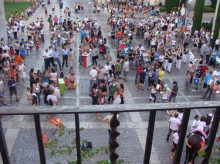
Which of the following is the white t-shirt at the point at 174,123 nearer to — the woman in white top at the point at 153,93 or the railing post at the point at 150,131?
the woman in white top at the point at 153,93

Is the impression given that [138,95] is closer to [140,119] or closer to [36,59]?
[140,119]

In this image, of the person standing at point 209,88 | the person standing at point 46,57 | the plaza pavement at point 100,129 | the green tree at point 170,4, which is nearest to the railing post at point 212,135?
the plaza pavement at point 100,129

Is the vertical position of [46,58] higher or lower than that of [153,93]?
higher

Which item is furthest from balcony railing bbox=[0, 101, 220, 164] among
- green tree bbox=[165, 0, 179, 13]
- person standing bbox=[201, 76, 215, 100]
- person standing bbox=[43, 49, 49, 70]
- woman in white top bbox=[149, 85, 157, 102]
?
green tree bbox=[165, 0, 179, 13]

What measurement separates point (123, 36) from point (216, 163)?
23695mm

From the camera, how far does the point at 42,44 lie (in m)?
25.2

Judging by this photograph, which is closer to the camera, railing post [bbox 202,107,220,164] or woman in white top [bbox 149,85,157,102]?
railing post [bbox 202,107,220,164]

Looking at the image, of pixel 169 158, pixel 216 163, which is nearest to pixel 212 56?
pixel 169 158

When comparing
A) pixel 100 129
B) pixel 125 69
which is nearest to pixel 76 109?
pixel 100 129

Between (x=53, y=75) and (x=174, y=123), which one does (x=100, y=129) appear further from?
(x=53, y=75)

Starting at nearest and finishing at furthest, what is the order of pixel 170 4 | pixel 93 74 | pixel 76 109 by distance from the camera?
pixel 76 109, pixel 93 74, pixel 170 4

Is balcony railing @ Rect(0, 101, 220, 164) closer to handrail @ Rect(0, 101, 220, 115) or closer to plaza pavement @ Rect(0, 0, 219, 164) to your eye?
handrail @ Rect(0, 101, 220, 115)

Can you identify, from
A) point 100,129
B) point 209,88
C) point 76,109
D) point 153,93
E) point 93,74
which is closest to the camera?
point 76,109

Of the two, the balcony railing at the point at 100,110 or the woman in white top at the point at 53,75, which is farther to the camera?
the woman in white top at the point at 53,75
